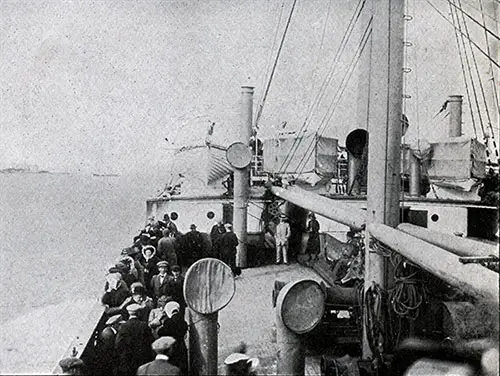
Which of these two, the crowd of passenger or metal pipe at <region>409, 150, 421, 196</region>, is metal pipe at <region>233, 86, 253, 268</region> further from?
metal pipe at <region>409, 150, 421, 196</region>

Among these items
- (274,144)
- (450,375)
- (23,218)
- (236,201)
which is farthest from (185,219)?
(23,218)

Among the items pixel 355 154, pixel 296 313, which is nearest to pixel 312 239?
pixel 355 154

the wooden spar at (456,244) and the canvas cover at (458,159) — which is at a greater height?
the canvas cover at (458,159)

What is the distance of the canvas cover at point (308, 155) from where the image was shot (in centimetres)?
1675

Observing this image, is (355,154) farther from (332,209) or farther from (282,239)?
(332,209)

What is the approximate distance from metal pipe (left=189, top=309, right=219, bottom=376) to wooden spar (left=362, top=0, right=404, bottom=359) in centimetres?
159

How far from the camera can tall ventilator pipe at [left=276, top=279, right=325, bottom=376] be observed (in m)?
4.11

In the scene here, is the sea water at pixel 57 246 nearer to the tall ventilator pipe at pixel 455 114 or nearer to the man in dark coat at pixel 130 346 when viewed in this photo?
the man in dark coat at pixel 130 346

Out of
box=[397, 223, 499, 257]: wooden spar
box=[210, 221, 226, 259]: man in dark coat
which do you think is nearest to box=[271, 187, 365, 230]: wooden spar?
box=[397, 223, 499, 257]: wooden spar

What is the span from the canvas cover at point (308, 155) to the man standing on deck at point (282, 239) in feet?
19.1

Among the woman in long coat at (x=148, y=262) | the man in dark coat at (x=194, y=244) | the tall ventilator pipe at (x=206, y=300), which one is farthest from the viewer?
the man in dark coat at (x=194, y=244)

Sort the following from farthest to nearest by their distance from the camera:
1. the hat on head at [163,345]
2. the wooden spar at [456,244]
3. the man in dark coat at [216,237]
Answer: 1. the man in dark coat at [216,237]
2. the wooden spar at [456,244]
3. the hat on head at [163,345]

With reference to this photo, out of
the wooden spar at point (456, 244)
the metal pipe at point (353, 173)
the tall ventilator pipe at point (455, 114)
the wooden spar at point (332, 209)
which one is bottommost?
the wooden spar at point (456, 244)

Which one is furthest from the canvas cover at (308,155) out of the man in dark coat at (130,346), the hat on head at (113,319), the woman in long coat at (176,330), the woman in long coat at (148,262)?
the man in dark coat at (130,346)
